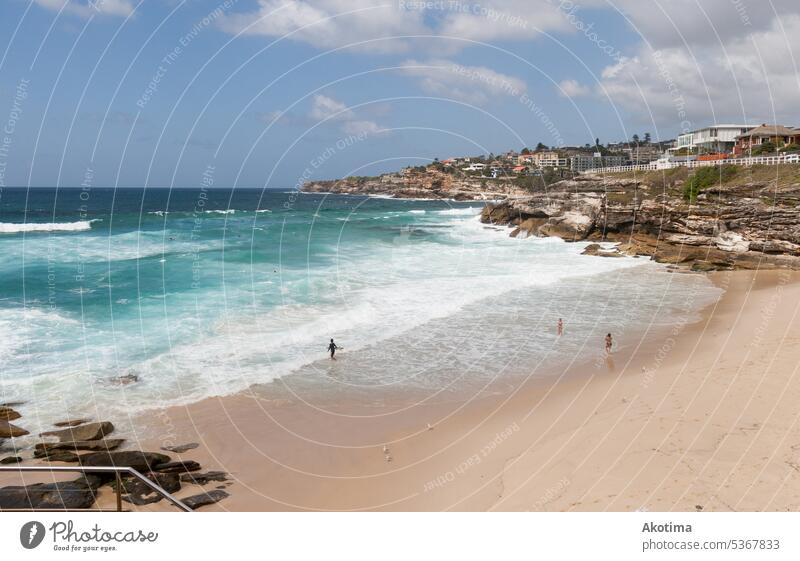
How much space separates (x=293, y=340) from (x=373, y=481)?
11090 millimetres

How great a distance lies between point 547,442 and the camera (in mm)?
12969

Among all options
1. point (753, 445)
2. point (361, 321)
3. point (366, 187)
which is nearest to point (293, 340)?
point (361, 321)

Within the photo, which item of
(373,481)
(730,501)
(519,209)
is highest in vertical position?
(519,209)

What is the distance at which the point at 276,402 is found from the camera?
1628cm

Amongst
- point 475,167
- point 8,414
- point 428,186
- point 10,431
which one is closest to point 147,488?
point 10,431

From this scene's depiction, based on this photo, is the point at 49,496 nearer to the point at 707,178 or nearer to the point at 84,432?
the point at 84,432

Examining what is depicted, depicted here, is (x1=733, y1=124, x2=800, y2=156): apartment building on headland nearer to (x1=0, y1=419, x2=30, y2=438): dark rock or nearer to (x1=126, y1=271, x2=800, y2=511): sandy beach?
(x1=126, y1=271, x2=800, y2=511): sandy beach

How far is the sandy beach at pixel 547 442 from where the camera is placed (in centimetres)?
976

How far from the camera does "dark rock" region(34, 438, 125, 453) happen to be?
13156mm

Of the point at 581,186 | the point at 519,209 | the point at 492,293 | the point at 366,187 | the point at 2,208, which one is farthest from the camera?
the point at 366,187

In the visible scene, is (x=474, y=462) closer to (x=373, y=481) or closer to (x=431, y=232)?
(x=373, y=481)

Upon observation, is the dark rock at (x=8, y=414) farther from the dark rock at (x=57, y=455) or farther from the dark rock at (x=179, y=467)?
the dark rock at (x=179, y=467)

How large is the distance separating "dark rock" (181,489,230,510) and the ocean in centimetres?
549

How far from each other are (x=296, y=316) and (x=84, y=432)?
41.4 feet
